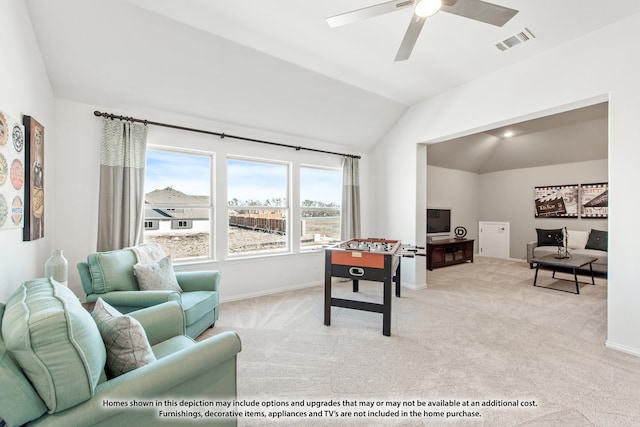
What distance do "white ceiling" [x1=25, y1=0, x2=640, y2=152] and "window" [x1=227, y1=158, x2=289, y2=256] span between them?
70 centimetres

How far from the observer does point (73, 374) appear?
93 centimetres

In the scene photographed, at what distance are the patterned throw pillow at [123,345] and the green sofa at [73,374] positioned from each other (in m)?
0.06

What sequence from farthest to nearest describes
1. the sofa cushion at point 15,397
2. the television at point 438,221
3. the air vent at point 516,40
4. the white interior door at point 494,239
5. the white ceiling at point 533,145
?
the white interior door at point 494,239 → the television at point 438,221 → the white ceiling at point 533,145 → the air vent at point 516,40 → the sofa cushion at point 15,397

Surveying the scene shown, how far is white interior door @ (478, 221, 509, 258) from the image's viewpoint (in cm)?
707

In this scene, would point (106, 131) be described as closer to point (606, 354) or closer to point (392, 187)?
point (392, 187)

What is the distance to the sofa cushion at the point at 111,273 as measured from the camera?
2338 mm

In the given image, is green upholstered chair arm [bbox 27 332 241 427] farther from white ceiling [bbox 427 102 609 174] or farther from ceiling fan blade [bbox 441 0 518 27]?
white ceiling [bbox 427 102 609 174]

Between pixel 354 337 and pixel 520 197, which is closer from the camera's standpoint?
pixel 354 337

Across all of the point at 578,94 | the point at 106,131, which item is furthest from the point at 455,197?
the point at 106,131

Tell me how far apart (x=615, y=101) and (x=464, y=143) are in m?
3.74

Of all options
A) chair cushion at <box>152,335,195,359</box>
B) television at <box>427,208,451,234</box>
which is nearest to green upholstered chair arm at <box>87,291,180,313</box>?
chair cushion at <box>152,335,195,359</box>

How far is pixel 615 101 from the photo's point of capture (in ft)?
8.15

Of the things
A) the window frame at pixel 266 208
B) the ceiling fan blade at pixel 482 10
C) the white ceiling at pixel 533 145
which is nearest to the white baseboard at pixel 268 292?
the window frame at pixel 266 208

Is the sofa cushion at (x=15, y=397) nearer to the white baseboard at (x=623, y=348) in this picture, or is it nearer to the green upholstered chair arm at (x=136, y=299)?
the green upholstered chair arm at (x=136, y=299)
